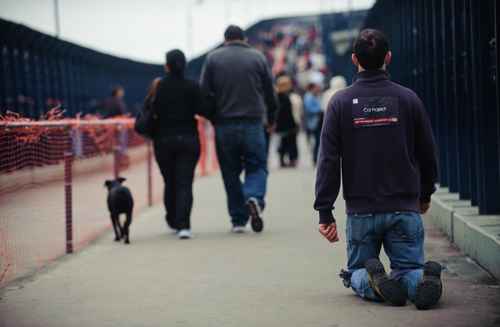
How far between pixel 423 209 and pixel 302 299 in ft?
3.15

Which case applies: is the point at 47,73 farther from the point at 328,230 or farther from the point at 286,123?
the point at 328,230

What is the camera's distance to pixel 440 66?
11719 millimetres

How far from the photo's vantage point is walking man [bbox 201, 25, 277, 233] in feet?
35.3

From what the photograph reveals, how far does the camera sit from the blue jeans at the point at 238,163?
35.4 feet

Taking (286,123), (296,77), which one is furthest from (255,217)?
(296,77)

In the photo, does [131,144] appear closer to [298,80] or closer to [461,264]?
[461,264]

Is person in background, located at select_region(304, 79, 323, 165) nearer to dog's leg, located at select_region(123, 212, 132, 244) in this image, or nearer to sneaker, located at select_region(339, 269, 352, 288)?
dog's leg, located at select_region(123, 212, 132, 244)

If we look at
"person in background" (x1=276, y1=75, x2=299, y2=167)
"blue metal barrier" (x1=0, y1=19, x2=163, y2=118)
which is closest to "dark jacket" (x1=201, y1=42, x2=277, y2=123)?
"blue metal barrier" (x1=0, y1=19, x2=163, y2=118)

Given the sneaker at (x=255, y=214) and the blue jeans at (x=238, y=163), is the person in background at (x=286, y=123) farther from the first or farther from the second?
the sneaker at (x=255, y=214)

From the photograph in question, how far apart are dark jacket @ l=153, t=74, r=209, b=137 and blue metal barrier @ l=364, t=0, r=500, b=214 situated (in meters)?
2.47

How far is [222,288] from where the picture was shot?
296 inches

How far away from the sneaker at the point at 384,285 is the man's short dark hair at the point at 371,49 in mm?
1180

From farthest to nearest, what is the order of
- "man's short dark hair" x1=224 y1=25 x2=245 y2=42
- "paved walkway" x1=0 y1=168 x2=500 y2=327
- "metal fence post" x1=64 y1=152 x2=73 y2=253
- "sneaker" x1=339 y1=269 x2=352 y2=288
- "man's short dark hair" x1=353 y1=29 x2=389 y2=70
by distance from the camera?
1. "man's short dark hair" x1=224 y1=25 x2=245 y2=42
2. "metal fence post" x1=64 y1=152 x2=73 y2=253
3. "sneaker" x1=339 y1=269 x2=352 y2=288
4. "man's short dark hair" x1=353 y1=29 x2=389 y2=70
5. "paved walkway" x1=0 y1=168 x2=500 y2=327

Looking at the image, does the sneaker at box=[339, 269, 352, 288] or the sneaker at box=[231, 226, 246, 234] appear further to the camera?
the sneaker at box=[231, 226, 246, 234]
